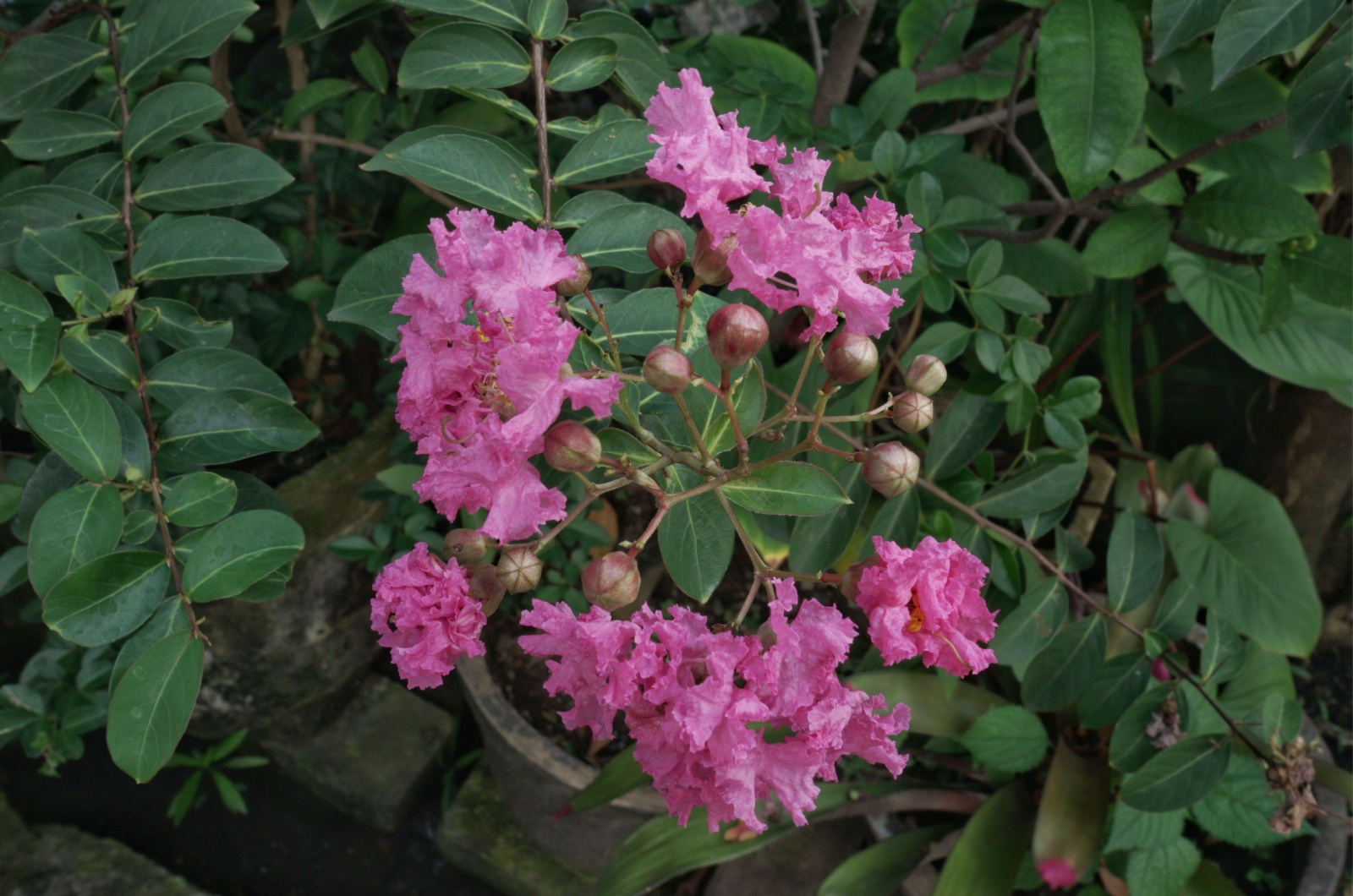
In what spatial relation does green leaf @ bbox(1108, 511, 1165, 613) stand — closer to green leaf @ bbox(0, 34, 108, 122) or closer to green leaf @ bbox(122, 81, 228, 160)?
green leaf @ bbox(122, 81, 228, 160)

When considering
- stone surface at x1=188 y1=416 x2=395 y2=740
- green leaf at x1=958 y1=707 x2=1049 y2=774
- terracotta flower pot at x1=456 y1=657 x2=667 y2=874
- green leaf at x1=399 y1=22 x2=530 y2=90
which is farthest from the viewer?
stone surface at x1=188 y1=416 x2=395 y2=740

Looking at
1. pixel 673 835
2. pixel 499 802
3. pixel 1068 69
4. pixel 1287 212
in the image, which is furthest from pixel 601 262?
pixel 499 802

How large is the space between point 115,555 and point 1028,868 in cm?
139

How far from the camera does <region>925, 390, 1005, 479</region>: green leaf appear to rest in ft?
3.56

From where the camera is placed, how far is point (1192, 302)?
1.43m

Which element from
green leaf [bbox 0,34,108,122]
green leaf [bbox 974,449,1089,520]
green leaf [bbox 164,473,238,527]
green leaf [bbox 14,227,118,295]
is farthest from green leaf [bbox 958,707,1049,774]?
green leaf [bbox 0,34,108,122]

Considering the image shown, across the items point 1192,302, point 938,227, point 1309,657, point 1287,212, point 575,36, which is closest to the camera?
point 575,36

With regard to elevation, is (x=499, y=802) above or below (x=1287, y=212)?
below

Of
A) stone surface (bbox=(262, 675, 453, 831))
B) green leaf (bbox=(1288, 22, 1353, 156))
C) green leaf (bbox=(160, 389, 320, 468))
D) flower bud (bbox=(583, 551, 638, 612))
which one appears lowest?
stone surface (bbox=(262, 675, 453, 831))

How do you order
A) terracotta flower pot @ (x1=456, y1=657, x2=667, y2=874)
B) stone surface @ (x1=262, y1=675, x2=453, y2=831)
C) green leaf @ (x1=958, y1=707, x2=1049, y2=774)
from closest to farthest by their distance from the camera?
green leaf @ (x1=958, y1=707, x2=1049, y2=774) < terracotta flower pot @ (x1=456, y1=657, x2=667, y2=874) < stone surface @ (x1=262, y1=675, x2=453, y2=831)

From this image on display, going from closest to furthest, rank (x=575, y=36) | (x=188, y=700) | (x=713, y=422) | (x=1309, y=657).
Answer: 1. (x=188, y=700)
2. (x=713, y=422)
3. (x=575, y=36)
4. (x=1309, y=657)

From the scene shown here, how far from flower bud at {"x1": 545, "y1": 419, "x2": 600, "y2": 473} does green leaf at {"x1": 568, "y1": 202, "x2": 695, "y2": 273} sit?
19 centimetres

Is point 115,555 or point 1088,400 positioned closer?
point 115,555

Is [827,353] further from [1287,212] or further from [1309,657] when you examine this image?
[1309,657]
